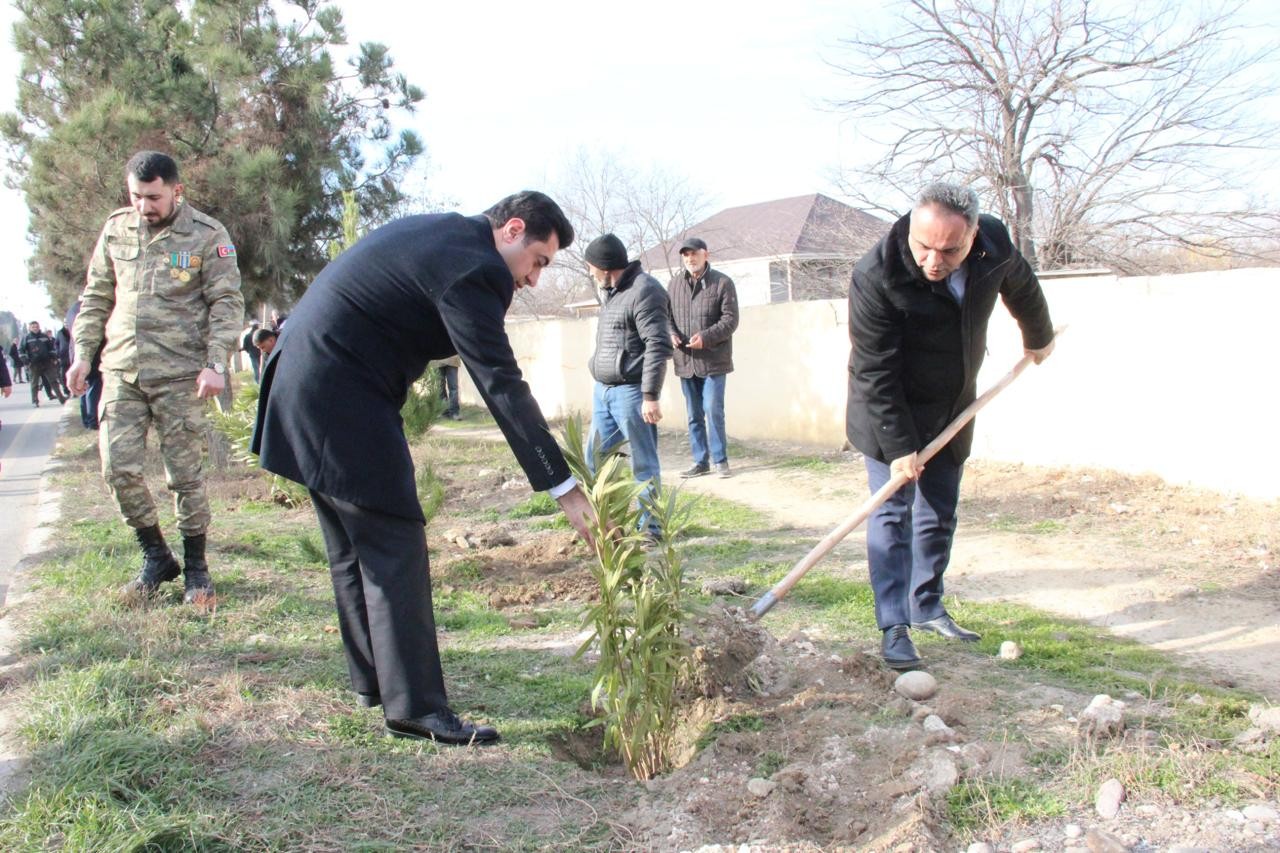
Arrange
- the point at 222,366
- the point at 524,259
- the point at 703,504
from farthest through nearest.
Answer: the point at 703,504
the point at 222,366
the point at 524,259

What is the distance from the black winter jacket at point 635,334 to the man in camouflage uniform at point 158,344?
6.63 feet

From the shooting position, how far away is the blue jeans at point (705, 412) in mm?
8352

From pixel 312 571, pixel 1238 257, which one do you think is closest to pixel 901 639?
pixel 312 571

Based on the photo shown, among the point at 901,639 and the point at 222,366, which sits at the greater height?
the point at 222,366

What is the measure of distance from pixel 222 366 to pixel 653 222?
28.3m

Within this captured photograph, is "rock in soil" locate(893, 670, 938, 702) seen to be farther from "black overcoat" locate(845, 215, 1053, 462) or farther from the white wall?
the white wall

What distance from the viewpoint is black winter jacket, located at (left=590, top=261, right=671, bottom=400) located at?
220 inches

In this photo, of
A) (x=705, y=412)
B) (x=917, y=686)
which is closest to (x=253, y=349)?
(x=705, y=412)

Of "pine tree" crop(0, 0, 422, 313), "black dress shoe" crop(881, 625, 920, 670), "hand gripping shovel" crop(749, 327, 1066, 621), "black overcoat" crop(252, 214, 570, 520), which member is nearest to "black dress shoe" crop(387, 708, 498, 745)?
"black overcoat" crop(252, 214, 570, 520)

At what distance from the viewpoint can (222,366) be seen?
4605 mm

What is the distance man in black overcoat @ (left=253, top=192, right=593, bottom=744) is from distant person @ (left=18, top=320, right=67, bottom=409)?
827 inches

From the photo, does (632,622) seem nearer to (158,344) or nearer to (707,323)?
(158,344)

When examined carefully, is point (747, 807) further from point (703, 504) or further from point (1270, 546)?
point (703, 504)

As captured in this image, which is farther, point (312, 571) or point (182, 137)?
point (182, 137)
